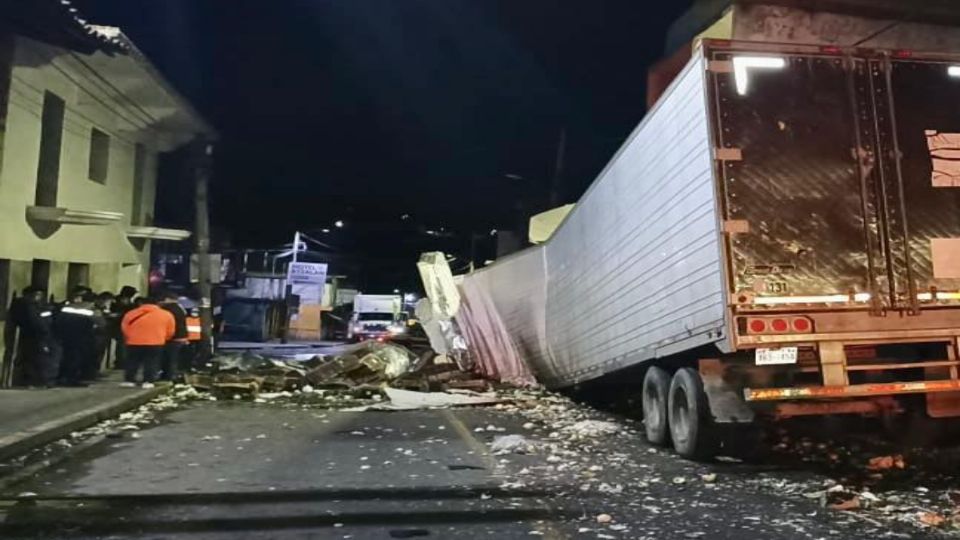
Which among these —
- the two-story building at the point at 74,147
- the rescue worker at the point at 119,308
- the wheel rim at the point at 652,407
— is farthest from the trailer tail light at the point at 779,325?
the rescue worker at the point at 119,308

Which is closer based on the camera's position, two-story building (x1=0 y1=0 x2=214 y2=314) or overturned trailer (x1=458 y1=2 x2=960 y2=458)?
overturned trailer (x1=458 y1=2 x2=960 y2=458)

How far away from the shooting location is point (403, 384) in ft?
53.0

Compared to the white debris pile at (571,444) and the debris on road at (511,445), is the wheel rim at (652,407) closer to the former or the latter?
the white debris pile at (571,444)

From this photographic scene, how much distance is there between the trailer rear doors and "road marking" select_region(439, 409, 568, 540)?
2.83 meters

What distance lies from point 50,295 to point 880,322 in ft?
44.5

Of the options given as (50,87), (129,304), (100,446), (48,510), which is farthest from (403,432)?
(50,87)

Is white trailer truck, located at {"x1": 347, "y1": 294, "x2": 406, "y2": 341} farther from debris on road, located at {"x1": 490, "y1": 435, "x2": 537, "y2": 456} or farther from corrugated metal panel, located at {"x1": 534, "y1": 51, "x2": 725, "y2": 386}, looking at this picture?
debris on road, located at {"x1": 490, "y1": 435, "x2": 537, "y2": 456}

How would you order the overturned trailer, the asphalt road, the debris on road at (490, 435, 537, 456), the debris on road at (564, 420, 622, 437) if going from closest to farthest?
the asphalt road
the overturned trailer
the debris on road at (490, 435, 537, 456)
the debris on road at (564, 420, 622, 437)

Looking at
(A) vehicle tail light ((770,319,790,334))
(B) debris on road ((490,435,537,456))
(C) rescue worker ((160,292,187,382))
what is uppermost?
(C) rescue worker ((160,292,187,382))

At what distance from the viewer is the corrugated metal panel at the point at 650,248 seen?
780cm

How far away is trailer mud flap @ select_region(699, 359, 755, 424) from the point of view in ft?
26.2

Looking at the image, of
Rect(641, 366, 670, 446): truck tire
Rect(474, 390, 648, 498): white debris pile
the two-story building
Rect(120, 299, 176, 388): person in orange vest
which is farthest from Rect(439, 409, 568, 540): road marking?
the two-story building

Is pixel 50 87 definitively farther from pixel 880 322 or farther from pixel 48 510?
pixel 880 322

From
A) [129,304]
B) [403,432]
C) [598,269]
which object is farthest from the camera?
[129,304]
